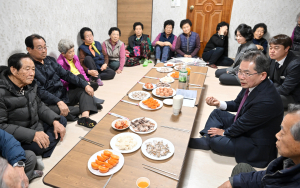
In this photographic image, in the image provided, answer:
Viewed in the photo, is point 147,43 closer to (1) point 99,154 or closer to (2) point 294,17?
(2) point 294,17

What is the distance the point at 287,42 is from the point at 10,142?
3126 millimetres

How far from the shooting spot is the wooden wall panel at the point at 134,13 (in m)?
5.27

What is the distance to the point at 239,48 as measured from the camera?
3705 millimetres

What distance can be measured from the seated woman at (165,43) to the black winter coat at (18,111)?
3.37 meters

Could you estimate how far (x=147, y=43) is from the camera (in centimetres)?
500

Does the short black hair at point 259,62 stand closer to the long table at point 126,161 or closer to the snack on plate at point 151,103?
the long table at point 126,161

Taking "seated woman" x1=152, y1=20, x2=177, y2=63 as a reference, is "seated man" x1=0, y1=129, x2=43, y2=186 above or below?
below

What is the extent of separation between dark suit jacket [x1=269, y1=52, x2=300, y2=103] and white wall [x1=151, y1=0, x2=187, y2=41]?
3018 millimetres

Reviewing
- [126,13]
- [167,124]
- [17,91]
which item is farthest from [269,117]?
[126,13]

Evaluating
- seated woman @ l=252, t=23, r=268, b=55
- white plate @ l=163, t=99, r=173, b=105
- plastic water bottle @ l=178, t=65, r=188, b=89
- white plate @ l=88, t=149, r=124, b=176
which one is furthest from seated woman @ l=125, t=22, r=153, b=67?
white plate @ l=88, t=149, r=124, b=176

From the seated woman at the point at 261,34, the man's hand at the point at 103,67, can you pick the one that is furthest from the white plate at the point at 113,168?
the seated woman at the point at 261,34

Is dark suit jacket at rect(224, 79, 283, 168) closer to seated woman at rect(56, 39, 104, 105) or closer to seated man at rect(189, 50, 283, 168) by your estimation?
seated man at rect(189, 50, 283, 168)

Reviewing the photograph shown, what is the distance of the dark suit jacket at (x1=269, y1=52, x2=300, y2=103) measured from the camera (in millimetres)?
2533

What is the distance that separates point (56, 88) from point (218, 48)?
144 inches
